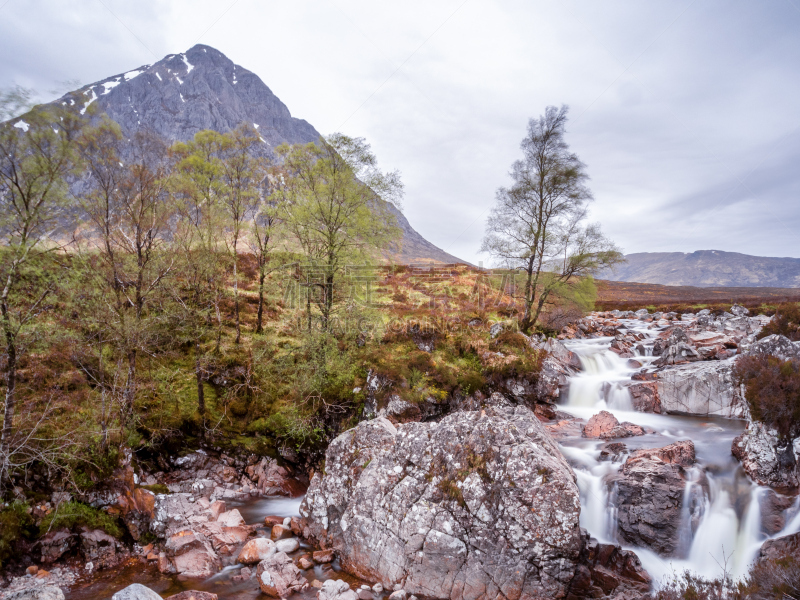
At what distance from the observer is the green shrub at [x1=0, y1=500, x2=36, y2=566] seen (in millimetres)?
8984

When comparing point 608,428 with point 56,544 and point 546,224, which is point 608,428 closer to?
point 546,224

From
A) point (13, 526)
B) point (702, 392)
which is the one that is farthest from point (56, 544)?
point (702, 392)

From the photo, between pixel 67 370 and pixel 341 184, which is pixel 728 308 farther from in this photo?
pixel 67 370

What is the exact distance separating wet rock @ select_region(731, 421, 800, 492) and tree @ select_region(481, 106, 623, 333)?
12015 mm

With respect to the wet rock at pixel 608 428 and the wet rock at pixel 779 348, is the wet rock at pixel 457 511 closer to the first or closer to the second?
the wet rock at pixel 608 428

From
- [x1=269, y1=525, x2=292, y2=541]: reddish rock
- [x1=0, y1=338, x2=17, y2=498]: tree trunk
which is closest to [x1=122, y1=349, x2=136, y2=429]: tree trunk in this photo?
[x1=0, y1=338, x2=17, y2=498]: tree trunk

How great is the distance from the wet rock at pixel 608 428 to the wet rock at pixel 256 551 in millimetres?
12265

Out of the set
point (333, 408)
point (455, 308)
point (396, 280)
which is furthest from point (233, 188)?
point (396, 280)

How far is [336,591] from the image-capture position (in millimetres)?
8672

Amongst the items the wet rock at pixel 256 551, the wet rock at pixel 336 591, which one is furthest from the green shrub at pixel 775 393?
the wet rock at pixel 256 551

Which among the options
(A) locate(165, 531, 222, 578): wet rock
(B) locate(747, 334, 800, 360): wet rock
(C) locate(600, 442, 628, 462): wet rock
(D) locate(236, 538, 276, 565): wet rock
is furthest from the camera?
(B) locate(747, 334, 800, 360): wet rock

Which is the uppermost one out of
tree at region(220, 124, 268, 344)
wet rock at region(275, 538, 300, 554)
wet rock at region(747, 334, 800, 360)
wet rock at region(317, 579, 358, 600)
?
tree at region(220, 124, 268, 344)

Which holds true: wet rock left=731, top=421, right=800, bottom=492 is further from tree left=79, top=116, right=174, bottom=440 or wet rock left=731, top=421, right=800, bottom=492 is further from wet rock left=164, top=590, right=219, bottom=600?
tree left=79, top=116, right=174, bottom=440

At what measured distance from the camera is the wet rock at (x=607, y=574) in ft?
26.3
